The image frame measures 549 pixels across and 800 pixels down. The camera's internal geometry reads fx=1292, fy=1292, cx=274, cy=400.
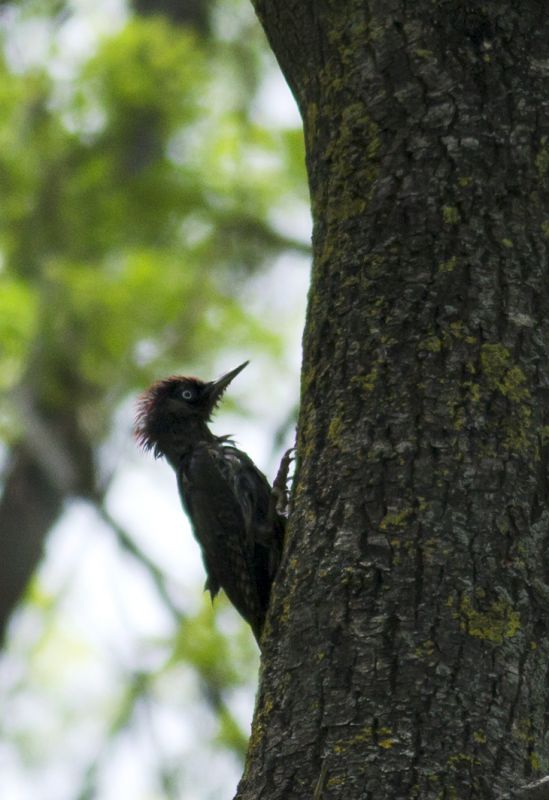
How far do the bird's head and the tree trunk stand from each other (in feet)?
8.74

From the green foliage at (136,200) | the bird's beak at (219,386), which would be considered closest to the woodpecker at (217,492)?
the bird's beak at (219,386)

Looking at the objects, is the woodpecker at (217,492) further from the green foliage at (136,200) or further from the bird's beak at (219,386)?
the green foliage at (136,200)

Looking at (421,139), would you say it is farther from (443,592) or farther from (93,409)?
(93,409)


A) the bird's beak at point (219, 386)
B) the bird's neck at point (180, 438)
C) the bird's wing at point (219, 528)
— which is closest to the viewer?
the bird's wing at point (219, 528)

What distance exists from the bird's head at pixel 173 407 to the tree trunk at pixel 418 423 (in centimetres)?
266

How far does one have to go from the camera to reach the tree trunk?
10.1 feet

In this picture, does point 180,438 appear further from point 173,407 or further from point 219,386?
point 219,386

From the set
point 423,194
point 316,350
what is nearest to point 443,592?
point 316,350

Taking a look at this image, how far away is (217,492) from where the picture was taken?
19.5ft

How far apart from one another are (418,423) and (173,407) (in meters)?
3.35

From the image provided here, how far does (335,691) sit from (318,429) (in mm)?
788

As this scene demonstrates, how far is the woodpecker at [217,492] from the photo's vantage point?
563 centimetres

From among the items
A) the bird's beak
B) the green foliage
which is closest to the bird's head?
the bird's beak

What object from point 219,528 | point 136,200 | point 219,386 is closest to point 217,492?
point 219,528
